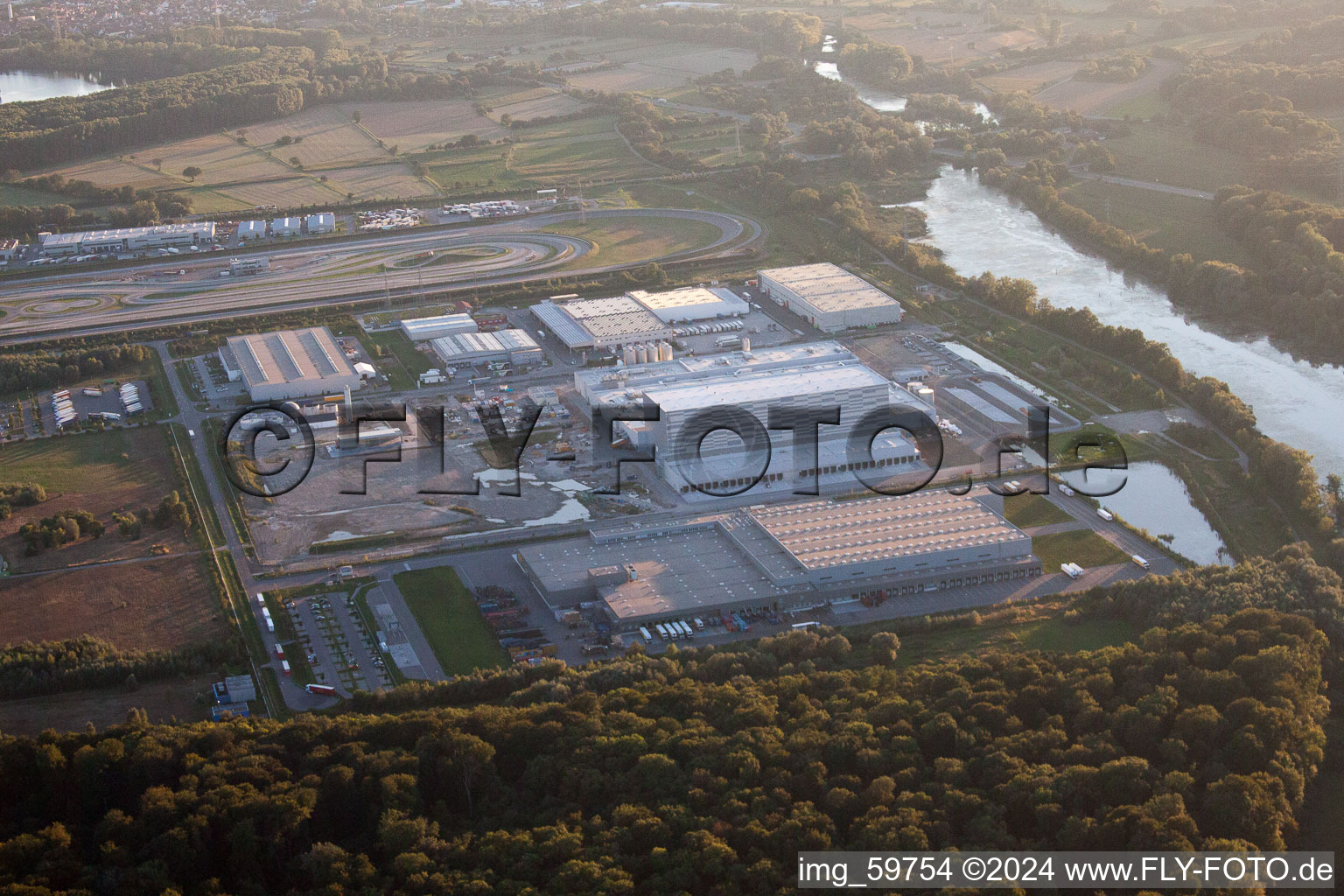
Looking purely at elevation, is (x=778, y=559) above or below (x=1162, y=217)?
below

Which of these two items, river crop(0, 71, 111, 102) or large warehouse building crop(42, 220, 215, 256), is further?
river crop(0, 71, 111, 102)

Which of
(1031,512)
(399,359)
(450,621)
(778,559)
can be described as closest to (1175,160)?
(1031,512)

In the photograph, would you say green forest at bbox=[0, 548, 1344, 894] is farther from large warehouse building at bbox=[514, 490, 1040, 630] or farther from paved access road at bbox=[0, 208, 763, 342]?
paved access road at bbox=[0, 208, 763, 342]

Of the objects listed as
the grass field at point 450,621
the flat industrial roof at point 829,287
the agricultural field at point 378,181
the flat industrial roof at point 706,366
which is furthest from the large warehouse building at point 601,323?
the agricultural field at point 378,181

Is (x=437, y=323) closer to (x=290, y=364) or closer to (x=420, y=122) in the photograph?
(x=290, y=364)

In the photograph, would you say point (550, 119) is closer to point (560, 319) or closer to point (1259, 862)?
point (560, 319)

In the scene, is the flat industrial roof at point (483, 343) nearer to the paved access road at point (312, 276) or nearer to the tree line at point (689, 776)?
the paved access road at point (312, 276)

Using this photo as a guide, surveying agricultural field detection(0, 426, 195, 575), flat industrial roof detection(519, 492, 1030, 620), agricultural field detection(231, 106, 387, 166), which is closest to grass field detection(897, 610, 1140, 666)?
flat industrial roof detection(519, 492, 1030, 620)
